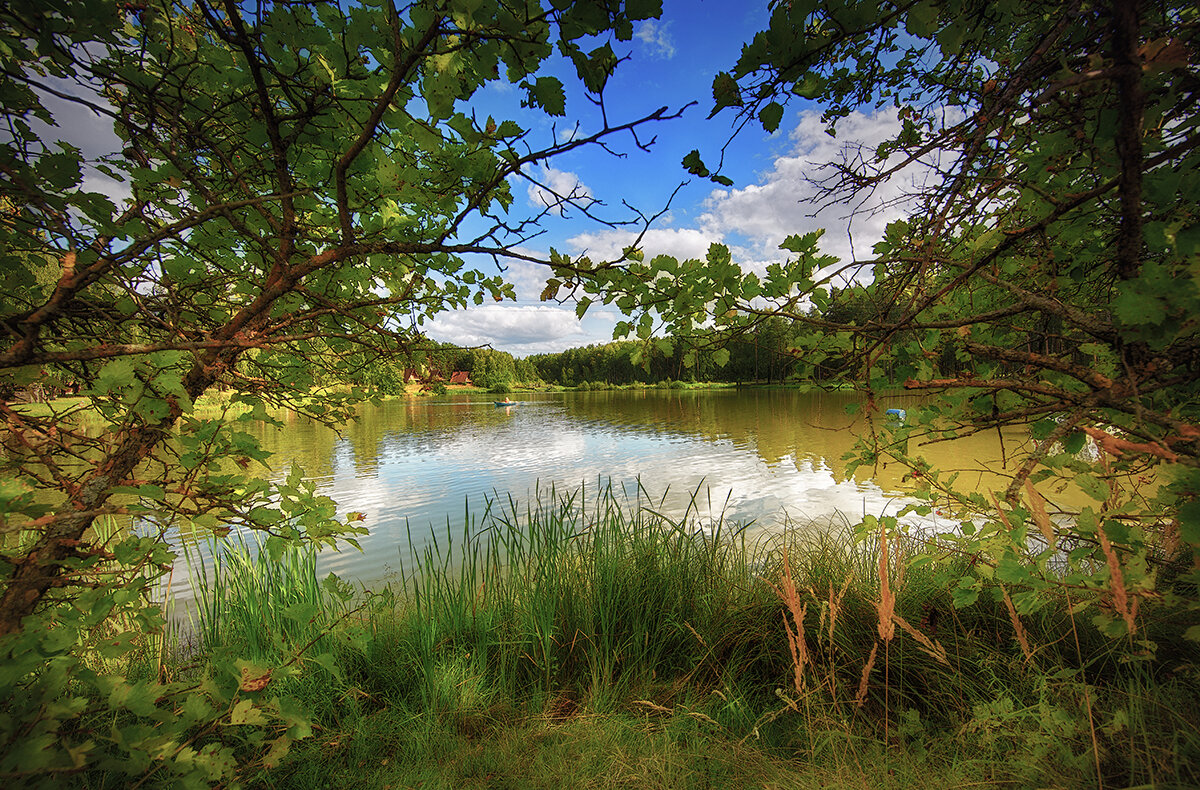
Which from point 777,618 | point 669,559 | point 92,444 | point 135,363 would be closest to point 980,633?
point 777,618

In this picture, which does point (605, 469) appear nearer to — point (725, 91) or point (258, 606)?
point (258, 606)

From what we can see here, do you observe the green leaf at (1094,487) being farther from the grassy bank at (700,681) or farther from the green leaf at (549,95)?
the green leaf at (549,95)

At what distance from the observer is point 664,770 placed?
1.92 meters

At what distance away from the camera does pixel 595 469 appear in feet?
39.2

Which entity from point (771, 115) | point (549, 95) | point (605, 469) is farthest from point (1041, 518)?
point (605, 469)

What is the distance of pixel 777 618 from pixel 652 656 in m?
0.96

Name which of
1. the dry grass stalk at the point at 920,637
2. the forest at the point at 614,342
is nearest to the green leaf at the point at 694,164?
the forest at the point at 614,342

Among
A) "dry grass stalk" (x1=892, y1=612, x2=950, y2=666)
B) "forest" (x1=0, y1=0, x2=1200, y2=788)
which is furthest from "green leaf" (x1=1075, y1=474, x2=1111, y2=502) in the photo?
"dry grass stalk" (x1=892, y1=612, x2=950, y2=666)

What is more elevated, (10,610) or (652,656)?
(10,610)

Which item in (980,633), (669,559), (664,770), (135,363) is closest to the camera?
(135,363)

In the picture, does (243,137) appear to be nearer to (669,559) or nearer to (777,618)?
(669,559)

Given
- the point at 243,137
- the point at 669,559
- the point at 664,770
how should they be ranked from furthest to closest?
the point at 669,559 < the point at 664,770 < the point at 243,137

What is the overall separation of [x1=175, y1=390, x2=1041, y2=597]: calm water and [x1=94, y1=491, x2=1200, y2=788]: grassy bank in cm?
83

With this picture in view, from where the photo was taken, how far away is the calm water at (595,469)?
720 centimetres
